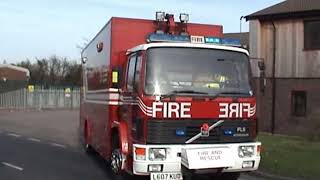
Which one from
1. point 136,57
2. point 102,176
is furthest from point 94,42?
point 136,57

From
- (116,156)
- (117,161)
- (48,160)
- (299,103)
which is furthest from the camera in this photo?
(299,103)

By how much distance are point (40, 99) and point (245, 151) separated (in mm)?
51164

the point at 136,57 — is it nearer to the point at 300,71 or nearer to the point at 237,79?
the point at 237,79

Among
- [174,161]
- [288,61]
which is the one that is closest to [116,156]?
[174,161]

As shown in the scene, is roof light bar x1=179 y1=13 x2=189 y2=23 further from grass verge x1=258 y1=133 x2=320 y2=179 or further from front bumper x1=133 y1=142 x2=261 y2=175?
grass verge x1=258 y1=133 x2=320 y2=179

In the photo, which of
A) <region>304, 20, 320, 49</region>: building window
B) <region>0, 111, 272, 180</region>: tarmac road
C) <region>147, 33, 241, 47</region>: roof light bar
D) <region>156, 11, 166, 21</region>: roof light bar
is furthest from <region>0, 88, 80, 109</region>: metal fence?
<region>147, 33, 241, 47</region>: roof light bar

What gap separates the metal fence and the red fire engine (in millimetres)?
49384

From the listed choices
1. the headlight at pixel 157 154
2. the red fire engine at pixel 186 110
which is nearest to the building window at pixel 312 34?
the red fire engine at pixel 186 110

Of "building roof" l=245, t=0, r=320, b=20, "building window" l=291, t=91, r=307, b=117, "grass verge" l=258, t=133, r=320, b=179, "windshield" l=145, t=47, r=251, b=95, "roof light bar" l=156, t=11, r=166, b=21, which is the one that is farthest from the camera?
"building window" l=291, t=91, r=307, b=117

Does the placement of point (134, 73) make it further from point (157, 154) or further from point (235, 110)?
point (235, 110)

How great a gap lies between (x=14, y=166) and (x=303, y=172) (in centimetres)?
682

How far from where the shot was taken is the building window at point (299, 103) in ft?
89.2

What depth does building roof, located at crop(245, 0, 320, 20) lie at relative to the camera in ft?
87.5

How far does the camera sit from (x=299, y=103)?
90.5ft
